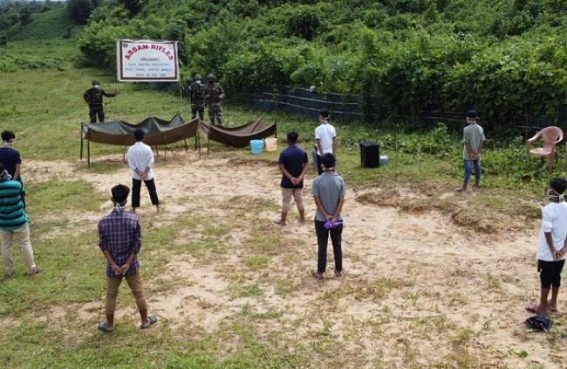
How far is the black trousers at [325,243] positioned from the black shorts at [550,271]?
231 cm

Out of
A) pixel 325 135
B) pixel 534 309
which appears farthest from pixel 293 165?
pixel 534 309

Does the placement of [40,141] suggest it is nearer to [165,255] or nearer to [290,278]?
[165,255]

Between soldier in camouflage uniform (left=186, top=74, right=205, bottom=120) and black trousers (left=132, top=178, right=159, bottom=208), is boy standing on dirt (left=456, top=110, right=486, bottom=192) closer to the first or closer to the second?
black trousers (left=132, top=178, right=159, bottom=208)

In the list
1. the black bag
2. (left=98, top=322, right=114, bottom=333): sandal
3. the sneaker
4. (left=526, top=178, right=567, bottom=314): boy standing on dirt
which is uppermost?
(left=526, top=178, right=567, bottom=314): boy standing on dirt

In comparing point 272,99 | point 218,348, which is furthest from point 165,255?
point 272,99

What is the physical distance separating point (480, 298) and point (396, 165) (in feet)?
20.0

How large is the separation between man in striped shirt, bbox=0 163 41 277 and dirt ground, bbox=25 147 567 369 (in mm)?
1453

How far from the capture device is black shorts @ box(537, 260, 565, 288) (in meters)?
5.98

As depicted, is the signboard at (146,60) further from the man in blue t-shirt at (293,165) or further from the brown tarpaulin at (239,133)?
the man in blue t-shirt at (293,165)

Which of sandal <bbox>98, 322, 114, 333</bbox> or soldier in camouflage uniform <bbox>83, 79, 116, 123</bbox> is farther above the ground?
soldier in camouflage uniform <bbox>83, 79, 116, 123</bbox>

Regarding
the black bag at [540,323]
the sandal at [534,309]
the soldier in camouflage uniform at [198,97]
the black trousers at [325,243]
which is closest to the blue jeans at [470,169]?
the black trousers at [325,243]

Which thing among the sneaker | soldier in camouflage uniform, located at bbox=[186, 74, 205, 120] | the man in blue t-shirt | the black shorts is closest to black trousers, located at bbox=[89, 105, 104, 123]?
soldier in camouflage uniform, located at bbox=[186, 74, 205, 120]

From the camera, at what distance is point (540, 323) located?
19.5 feet

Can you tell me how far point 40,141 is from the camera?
1727 cm
